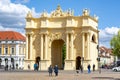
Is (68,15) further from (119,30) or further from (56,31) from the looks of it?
(119,30)

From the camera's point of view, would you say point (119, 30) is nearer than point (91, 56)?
No

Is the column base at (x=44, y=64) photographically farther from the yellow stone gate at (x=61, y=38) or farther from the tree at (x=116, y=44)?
the tree at (x=116, y=44)

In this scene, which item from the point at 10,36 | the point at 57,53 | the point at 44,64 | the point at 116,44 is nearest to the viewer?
the point at 44,64

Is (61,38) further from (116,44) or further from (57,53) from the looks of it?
→ (116,44)

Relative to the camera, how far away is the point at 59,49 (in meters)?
85.9

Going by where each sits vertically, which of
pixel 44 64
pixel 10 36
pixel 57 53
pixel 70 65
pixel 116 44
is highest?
pixel 10 36

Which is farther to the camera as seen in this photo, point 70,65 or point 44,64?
point 44,64

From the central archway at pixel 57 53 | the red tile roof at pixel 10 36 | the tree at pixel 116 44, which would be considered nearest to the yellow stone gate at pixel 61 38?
the central archway at pixel 57 53

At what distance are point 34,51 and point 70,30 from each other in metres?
10.7

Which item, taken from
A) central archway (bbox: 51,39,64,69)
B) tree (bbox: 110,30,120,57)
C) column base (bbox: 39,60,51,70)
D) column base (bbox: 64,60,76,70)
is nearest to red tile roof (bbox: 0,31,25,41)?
tree (bbox: 110,30,120,57)

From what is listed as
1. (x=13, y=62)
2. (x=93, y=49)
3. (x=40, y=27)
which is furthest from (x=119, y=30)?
(x=13, y=62)

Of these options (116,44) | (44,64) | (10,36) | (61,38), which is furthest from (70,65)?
(10,36)

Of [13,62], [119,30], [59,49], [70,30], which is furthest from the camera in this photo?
[13,62]

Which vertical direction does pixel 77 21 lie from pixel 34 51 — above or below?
above
